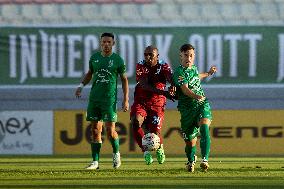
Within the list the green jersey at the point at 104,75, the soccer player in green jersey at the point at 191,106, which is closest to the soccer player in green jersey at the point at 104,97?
the green jersey at the point at 104,75

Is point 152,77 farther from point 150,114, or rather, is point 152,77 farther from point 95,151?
point 95,151

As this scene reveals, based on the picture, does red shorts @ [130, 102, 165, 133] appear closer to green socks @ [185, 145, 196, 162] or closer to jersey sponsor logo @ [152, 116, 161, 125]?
jersey sponsor logo @ [152, 116, 161, 125]

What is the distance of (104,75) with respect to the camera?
1292cm

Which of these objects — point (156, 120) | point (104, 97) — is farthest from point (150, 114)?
point (104, 97)

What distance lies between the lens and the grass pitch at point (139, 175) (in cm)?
1002

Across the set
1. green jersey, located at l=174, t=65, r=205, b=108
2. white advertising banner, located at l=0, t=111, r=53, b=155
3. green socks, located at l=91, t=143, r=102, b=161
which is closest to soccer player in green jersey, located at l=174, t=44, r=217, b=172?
green jersey, located at l=174, t=65, r=205, b=108

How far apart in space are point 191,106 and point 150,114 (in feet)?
4.78

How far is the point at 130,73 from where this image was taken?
18.4m

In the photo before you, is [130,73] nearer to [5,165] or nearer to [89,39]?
[89,39]

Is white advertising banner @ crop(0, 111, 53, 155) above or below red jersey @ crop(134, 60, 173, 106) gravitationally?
below

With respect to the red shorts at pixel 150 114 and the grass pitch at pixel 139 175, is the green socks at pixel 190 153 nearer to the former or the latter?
the grass pitch at pixel 139 175

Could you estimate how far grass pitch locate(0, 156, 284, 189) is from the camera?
32.9 ft

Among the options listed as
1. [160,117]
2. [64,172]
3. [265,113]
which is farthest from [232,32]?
[64,172]

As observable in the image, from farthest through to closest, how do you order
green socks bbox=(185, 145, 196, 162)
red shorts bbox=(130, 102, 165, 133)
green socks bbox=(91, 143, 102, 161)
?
red shorts bbox=(130, 102, 165, 133) < green socks bbox=(91, 143, 102, 161) < green socks bbox=(185, 145, 196, 162)
